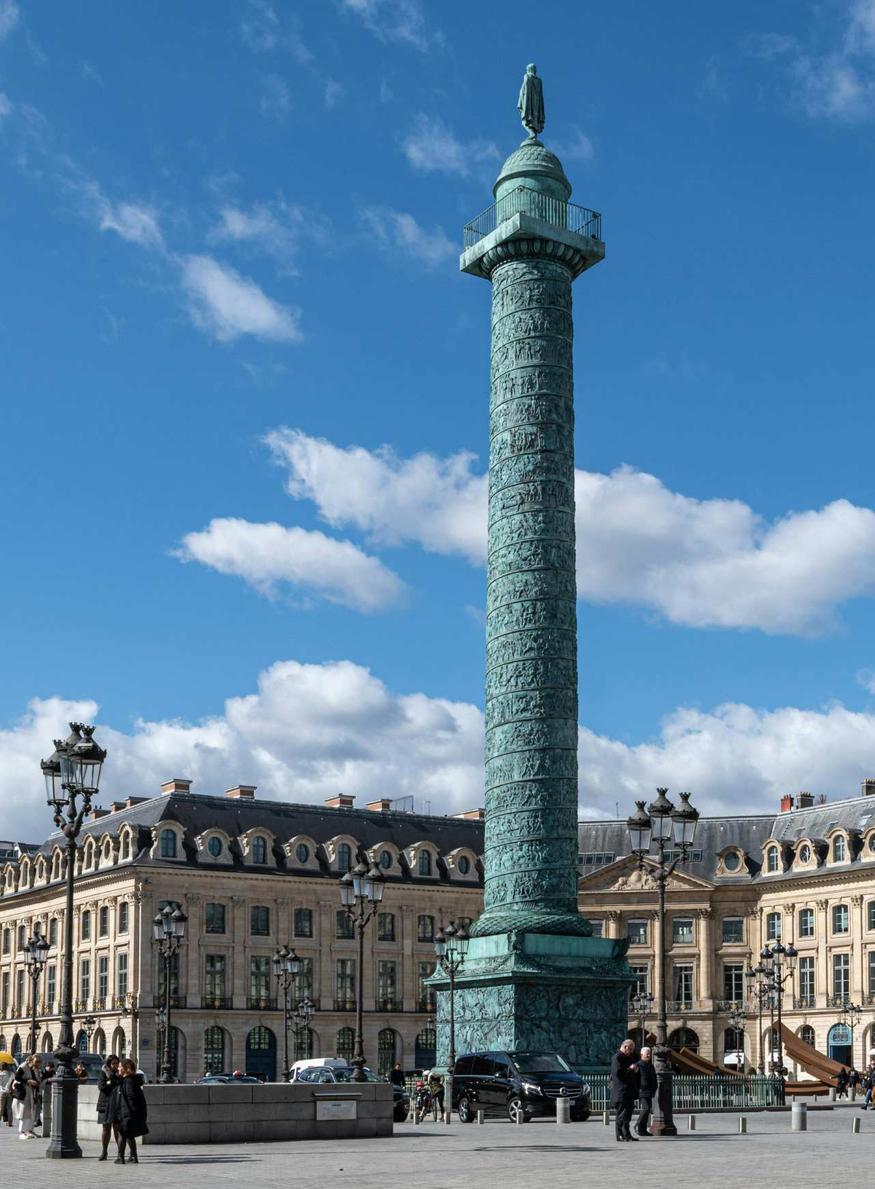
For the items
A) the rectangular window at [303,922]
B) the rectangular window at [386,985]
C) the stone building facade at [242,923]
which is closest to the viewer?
the stone building facade at [242,923]

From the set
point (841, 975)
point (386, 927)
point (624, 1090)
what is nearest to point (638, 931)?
point (841, 975)

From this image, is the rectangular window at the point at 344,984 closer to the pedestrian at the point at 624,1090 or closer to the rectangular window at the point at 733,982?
the rectangular window at the point at 733,982

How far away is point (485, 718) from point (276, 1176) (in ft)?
72.2

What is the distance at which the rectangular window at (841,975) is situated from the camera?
7169cm

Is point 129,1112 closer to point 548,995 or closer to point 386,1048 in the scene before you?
point 548,995

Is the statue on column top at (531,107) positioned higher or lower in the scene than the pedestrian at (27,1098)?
higher

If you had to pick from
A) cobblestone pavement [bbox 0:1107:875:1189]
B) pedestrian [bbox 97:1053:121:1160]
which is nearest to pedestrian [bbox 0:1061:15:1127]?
cobblestone pavement [bbox 0:1107:875:1189]

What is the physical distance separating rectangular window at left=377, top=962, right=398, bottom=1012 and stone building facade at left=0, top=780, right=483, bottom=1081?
6cm

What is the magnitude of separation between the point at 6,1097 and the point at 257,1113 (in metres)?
12.0

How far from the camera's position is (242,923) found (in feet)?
232

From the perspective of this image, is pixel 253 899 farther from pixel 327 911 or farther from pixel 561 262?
pixel 561 262

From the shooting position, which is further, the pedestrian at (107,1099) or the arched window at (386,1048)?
the arched window at (386,1048)

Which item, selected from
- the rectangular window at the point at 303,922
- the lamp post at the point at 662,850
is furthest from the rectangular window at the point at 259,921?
the lamp post at the point at 662,850

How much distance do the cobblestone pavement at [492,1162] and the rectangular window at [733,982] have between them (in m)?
50.6
